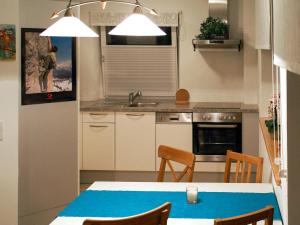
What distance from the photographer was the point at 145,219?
79.6 inches

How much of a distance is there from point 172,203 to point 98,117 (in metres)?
3.20

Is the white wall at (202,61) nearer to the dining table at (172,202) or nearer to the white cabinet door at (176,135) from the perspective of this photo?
the white cabinet door at (176,135)

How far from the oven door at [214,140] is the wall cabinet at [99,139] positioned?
3.27ft

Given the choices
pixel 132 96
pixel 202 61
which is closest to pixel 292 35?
pixel 132 96

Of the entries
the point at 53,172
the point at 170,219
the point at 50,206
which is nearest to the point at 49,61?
the point at 53,172

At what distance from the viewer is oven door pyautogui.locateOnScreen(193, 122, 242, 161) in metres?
5.68

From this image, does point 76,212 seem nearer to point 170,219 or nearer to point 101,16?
point 170,219

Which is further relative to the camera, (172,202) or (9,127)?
(9,127)

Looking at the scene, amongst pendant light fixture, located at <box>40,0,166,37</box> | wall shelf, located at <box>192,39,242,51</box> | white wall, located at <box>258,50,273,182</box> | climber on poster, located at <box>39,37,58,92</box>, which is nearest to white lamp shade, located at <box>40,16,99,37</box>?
pendant light fixture, located at <box>40,0,166,37</box>

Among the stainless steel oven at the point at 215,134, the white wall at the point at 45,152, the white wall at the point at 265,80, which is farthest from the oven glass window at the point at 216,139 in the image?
the white wall at the point at 45,152

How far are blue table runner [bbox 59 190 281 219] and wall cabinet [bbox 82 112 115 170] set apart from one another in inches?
112

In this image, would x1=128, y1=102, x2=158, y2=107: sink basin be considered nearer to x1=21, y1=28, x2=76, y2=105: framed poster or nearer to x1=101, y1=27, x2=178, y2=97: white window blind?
x1=101, y1=27, x2=178, y2=97: white window blind

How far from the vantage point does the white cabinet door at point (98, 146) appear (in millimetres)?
5891

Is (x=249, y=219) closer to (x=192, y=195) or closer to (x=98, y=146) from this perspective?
(x=192, y=195)
